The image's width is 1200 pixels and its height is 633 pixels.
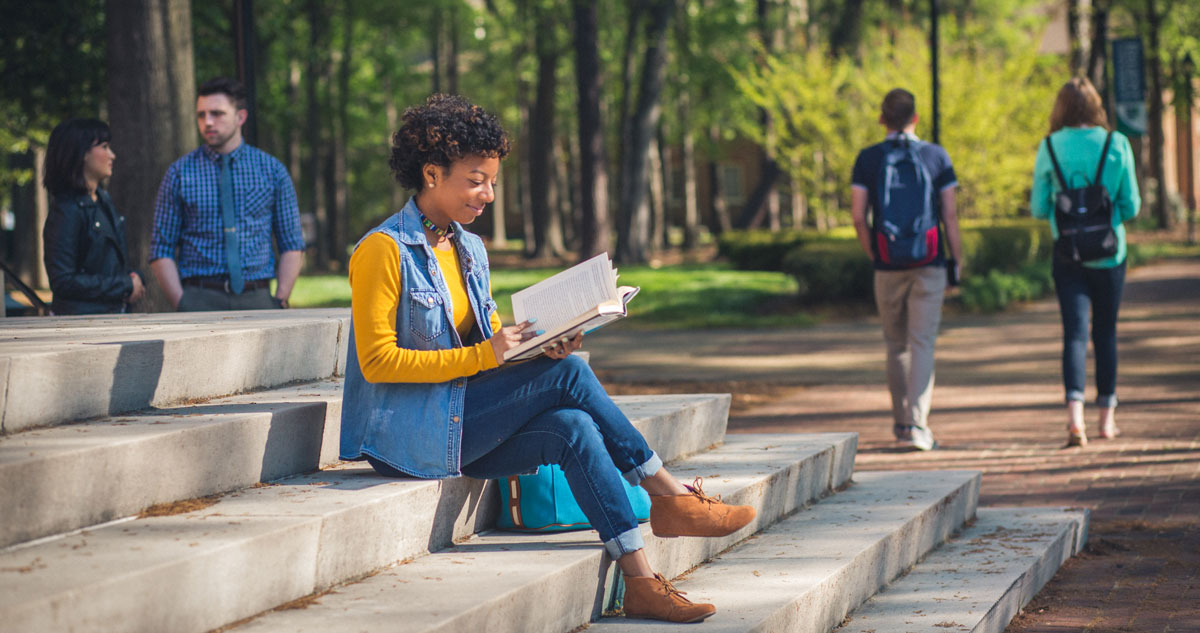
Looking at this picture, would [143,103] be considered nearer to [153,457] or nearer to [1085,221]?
[153,457]

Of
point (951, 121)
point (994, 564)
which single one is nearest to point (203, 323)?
point (994, 564)

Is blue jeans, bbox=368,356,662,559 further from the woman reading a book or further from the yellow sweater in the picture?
the yellow sweater

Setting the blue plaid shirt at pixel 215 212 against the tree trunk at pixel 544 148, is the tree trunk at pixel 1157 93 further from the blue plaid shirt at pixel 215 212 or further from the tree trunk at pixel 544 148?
the blue plaid shirt at pixel 215 212

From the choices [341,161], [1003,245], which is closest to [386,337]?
[1003,245]

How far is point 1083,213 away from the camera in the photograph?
25.7 feet

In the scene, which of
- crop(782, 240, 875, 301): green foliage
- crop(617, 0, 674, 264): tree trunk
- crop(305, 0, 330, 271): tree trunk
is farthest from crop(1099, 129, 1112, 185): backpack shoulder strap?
crop(305, 0, 330, 271): tree trunk

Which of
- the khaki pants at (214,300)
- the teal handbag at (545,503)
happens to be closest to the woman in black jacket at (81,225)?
the khaki pants at (214,300)

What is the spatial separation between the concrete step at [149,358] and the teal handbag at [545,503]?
122cm

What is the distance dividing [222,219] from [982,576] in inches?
151

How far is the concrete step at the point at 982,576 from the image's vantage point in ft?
14.8

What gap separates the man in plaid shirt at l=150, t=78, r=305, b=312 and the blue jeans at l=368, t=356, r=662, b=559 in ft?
7.93

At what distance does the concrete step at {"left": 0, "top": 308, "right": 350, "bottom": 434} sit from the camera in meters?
3.98

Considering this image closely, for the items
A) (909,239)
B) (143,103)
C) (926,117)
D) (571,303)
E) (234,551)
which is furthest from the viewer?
(926,117)

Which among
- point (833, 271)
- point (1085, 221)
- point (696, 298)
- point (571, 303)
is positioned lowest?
point (696, 298)
